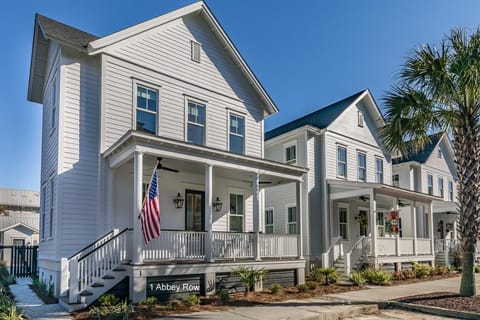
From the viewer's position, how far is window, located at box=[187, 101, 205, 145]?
1438 cm

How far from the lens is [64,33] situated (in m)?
12.2

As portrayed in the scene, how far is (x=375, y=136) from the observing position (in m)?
22.9

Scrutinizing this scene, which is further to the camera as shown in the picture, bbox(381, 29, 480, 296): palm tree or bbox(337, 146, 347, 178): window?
bbox(337, 146, 347, 178): window

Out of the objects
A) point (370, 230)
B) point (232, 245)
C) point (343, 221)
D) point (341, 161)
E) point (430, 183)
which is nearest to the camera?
point (232, 245)

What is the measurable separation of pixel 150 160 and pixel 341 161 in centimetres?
1144

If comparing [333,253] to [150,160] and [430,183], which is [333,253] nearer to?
[150,160]

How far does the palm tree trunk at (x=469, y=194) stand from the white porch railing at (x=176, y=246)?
719cm

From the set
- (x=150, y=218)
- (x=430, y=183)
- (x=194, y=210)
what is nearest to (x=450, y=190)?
(x=430, y=183)

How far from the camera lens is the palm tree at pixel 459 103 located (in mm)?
11070

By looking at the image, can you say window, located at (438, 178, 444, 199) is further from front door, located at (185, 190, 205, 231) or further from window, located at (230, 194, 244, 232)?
front door, located at (185, 190, 205, 231)

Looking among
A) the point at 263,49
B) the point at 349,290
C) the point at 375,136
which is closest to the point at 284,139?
the point at 263,49

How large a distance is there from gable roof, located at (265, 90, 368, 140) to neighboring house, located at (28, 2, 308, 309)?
5.29 metres

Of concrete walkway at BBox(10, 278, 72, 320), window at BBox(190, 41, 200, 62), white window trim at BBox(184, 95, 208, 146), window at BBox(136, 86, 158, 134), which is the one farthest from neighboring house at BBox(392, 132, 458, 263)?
concrete walkway at BBox(10, 278, 72, 320)

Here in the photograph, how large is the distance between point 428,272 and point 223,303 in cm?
1159
